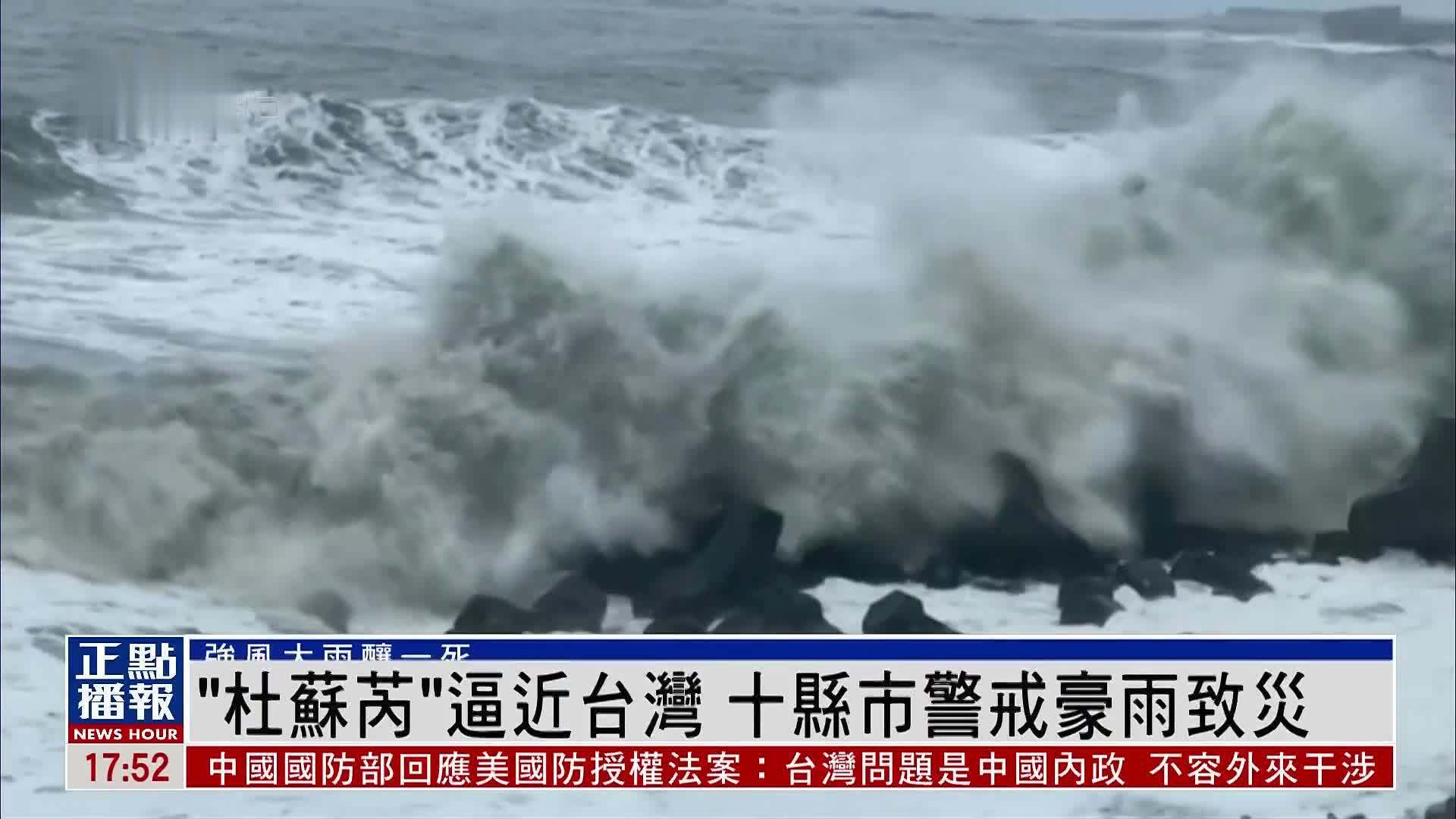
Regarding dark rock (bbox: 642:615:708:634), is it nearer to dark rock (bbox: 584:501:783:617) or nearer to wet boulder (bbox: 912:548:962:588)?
dark rock (bbox: 584:501:783:617)

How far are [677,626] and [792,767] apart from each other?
465 millimetres

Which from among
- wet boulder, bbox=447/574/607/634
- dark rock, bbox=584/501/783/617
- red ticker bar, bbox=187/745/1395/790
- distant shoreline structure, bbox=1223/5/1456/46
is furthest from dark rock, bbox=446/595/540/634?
distant shoreline structure, bbox=1223/5/1456/46

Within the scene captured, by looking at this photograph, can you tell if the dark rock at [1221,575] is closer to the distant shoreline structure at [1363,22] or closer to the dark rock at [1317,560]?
the dark rock at [1317,560]

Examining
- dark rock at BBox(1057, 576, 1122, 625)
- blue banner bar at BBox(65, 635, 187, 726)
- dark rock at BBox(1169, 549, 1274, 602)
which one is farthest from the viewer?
dark rock at BBox(1169, 549, 1274, 602)

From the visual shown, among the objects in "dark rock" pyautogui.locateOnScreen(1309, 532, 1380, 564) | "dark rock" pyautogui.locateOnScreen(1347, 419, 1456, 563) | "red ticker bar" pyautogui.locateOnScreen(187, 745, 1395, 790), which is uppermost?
"dark rock" pyautogui.locateOnScreen(1347, 419, 1456, 563)

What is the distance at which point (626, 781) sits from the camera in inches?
117

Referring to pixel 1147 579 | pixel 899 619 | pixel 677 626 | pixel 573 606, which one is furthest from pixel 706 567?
pixel 1147 579

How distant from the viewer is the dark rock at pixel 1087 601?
3.38m

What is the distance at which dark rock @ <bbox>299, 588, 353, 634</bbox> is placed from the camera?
329cm

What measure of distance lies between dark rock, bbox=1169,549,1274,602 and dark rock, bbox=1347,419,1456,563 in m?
0.34

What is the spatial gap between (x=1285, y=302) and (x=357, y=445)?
2155 millimetres

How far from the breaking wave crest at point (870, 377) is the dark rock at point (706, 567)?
0.05 meters

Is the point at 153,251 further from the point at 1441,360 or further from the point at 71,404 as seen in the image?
the point at 1441,360

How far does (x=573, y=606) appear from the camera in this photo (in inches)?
129
